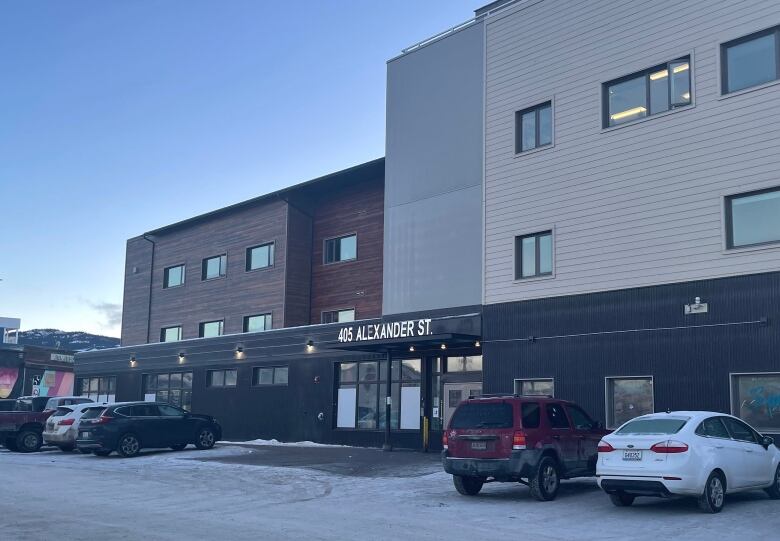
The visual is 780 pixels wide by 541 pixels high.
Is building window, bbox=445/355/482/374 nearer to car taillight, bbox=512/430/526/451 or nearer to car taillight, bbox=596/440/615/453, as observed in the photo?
car taillight, bbox=512/430/526/451

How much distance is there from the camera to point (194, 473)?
813 inches

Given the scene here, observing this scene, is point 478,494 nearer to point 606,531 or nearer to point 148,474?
point 606,531

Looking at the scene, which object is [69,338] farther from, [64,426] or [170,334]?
[64,426]

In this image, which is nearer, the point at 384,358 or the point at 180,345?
the point at 384,358

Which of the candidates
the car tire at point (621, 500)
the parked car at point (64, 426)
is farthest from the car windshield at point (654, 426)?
the parked car at point (64, 426)

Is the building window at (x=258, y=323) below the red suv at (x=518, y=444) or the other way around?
the other way around

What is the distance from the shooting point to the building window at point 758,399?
17.8 metres

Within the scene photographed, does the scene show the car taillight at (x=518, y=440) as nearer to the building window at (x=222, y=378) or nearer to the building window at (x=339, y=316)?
the building window at (x=339, y=316)

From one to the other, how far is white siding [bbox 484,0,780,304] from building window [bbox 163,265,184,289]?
73.9 ft

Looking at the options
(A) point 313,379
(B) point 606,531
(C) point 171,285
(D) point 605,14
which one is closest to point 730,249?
(D) point 605,14

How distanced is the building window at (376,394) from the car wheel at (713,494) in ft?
48.5

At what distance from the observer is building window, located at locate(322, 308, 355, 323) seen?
3454 centimetres

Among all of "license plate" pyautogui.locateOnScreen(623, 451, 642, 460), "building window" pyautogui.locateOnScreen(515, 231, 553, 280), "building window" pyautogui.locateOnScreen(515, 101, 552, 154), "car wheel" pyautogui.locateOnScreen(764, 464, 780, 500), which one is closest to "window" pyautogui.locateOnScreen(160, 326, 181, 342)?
"building window" pyautogui.locateOnScreen(515, 231, 553, 280)

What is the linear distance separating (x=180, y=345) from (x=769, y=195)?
90.5 feet
